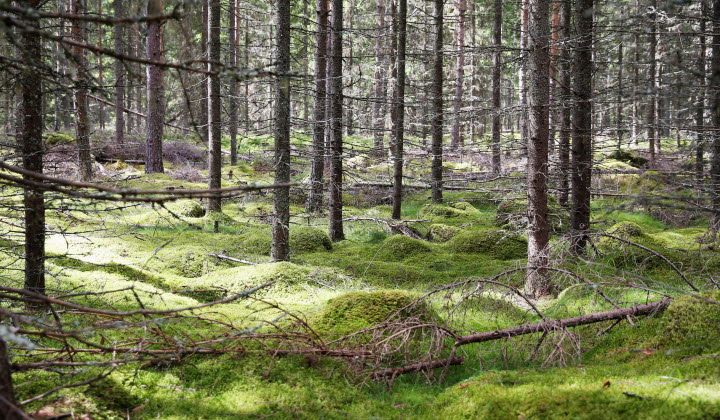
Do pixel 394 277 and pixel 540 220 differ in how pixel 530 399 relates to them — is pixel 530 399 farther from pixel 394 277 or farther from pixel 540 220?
pixel 394 277

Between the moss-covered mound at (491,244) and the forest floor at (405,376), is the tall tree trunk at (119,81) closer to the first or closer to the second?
the forest floor at (405,376)

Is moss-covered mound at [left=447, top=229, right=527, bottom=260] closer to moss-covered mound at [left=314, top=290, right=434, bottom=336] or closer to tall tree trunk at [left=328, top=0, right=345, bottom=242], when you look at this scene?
tall tree trunk at [left=328, top=0, right=345, bottom=242]

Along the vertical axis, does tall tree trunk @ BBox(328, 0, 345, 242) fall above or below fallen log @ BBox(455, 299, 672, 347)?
above

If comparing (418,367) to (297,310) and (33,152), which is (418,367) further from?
(33,152)

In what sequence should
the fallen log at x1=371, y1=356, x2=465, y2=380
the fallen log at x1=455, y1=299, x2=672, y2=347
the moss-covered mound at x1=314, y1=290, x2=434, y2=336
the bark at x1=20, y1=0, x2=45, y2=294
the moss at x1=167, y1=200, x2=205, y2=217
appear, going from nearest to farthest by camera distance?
the fallen log at x1=371, y1=356, x2=465, y2=380
the fallen log at x1=455, y1=299, x2=672, y2=347
the bark at x1=20, y1=0, x2=45, y2=294
the moss-covered mound at x1=314, y1=290, x2=434, y2=336
the moss at x1=167, y1=200, x2=205, y2=217

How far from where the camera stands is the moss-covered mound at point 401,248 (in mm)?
10148

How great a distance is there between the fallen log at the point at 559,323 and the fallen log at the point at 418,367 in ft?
0.51

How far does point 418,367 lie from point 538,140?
4408 mm

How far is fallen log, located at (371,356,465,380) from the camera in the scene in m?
3.93

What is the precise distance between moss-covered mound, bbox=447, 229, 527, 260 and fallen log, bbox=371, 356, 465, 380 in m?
6.43

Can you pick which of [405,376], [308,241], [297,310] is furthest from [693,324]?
[308,241]

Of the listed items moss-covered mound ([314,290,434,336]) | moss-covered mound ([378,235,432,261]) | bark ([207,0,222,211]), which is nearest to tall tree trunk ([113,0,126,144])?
bark ([207,0,222,211])

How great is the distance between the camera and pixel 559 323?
13.6ft

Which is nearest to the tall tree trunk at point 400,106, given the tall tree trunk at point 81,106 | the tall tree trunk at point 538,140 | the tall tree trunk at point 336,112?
the tall tree trunk at point 336,112
